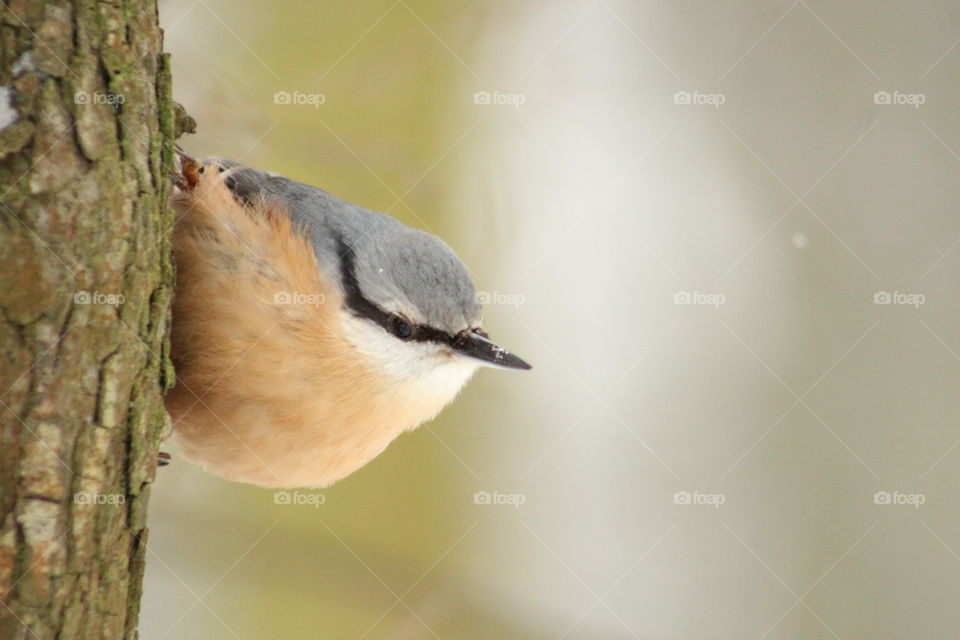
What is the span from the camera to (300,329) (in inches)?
81.3

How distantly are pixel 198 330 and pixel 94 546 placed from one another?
72 centimetres

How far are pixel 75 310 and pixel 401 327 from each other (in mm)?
1033

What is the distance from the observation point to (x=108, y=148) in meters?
1.37

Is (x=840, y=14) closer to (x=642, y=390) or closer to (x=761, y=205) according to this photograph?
(x=761, y=205)

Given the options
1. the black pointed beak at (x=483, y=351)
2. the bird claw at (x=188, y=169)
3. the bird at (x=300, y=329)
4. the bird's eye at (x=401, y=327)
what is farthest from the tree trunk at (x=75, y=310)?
the black pointed beak at (x=483, y=351)

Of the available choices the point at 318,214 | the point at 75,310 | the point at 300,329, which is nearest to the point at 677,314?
the point at 318,214

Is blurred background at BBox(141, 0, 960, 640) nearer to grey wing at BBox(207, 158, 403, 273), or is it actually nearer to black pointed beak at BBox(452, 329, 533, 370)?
grey wing at BBox(207, 158, 403, 273)

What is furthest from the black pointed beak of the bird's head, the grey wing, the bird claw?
the bird claw

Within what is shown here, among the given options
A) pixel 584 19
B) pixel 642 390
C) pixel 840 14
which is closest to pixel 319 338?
pixel 642 390

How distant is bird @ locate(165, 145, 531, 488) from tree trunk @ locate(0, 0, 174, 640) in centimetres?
53

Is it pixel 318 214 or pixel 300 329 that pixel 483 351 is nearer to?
pixel 300 329

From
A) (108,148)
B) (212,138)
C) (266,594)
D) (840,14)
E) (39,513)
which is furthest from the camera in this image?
(840,14)

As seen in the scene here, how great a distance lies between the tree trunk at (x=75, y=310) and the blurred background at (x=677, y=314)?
6.09 feet

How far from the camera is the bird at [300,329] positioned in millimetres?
2027
